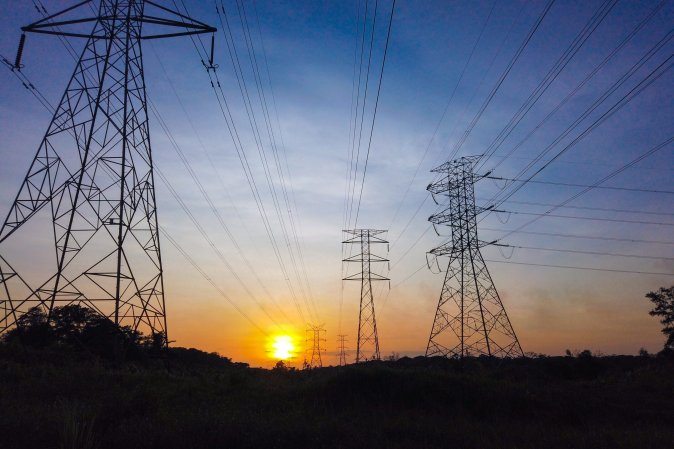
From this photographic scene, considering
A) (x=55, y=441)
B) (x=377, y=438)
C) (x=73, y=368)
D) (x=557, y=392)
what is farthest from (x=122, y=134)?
(x=557, y=392)

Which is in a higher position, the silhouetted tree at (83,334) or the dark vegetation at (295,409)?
the silhouetted tree at (83,334)

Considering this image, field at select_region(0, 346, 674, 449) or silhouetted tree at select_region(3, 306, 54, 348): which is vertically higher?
silhouetted tree at select_region(3, 306, 54, 348)

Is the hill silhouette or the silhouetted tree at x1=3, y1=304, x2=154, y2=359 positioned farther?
the silhouetted tree at x1=3, y1=304, x2=154, y2=359

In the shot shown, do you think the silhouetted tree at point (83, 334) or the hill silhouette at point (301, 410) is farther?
the silhouetted tree at point (83, 334)

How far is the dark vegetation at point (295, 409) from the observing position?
41.9 feet

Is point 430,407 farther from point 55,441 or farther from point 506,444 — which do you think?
point 55,441

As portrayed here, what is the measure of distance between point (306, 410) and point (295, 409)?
1.32 feet

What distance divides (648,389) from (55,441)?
3112 centimetres

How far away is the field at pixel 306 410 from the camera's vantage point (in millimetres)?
12758

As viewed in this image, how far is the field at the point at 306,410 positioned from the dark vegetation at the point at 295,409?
0.05 metres

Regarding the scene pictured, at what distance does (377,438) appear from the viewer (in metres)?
13.4

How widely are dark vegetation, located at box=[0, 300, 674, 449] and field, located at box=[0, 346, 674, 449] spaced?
0.05 metres

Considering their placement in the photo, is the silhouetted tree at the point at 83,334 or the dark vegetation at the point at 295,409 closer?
the dark vegetation at the point at 295,409

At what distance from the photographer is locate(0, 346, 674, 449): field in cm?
1276
